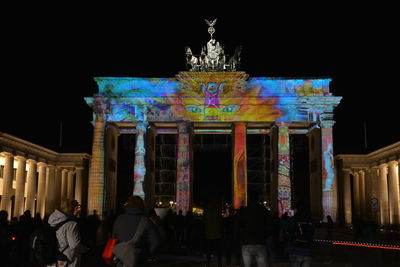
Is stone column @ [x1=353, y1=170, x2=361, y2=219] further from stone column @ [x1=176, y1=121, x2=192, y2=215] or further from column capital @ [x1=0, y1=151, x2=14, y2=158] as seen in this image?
column capital @ [x1=0, y1=151, x2=14, y2=158]

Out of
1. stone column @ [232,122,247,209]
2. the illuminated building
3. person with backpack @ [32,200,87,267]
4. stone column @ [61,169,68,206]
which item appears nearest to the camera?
person with backpack @ [32,200,87,267]

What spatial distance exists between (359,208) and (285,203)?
13899mm

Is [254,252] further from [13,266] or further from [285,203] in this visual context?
[285,203]

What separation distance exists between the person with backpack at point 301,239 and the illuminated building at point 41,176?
3754 cm

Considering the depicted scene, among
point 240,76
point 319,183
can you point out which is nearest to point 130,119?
point 240,76

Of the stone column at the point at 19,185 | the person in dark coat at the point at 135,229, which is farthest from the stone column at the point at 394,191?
the person in dark coat at the point at 135,229

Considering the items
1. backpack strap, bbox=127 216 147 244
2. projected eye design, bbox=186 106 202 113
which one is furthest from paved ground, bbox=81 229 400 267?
projected eye design, bbox=186 106 202 113

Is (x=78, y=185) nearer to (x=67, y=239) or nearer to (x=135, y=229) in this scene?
(x=67, y=239)

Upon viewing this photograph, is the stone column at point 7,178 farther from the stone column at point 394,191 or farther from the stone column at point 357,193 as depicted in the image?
the stone column at point 357,193

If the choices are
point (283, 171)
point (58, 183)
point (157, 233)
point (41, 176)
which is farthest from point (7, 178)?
point (157, 233)

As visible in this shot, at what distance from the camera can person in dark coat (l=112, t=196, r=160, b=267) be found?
23.5 ft

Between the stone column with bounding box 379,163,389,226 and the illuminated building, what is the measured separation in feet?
99.9

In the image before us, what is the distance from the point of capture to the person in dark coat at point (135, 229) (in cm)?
717

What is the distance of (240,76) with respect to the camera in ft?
157
